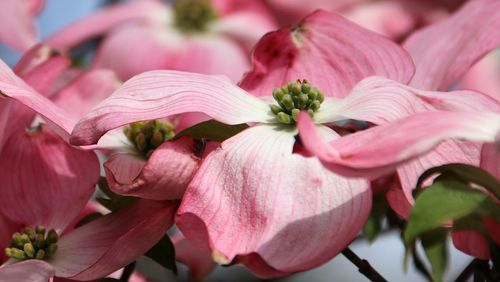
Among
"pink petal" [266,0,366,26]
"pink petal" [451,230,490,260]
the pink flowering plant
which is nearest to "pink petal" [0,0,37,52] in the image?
the pink flowering plant

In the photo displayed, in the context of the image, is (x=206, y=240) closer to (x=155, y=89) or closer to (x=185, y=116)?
(x=155, y=89)

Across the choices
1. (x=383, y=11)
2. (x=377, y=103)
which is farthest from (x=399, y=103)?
(x=383, y=11)

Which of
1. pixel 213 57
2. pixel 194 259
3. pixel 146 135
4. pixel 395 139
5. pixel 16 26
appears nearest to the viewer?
pixel 395 139

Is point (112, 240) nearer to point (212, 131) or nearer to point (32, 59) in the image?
point (212, 131)

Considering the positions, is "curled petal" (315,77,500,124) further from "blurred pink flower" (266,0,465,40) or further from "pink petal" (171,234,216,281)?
"blurred pink flower" (266,0,465,40)

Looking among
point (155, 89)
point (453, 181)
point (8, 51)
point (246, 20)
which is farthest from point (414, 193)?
point (8, 51)

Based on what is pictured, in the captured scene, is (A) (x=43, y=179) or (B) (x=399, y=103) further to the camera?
(A) (x=43, y=179)
